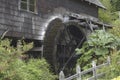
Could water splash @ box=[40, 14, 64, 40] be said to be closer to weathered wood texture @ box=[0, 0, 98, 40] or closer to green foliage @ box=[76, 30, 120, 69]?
weathered wood texture @ box=[0, 0, 98, 40]

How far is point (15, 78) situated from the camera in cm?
1028

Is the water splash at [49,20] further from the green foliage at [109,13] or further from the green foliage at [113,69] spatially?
the green foliage at [109,13]

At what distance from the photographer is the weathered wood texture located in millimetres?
15227

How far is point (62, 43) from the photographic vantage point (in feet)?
63.7

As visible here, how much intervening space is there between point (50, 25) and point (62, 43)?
60.9 inches

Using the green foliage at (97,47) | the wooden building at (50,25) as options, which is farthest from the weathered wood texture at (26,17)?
the green foliage at (97,47)

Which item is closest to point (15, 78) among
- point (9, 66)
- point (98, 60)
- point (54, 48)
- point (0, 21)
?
point (9, 66)

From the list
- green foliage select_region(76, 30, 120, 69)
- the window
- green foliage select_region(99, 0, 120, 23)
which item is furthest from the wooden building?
green foliage select_region(99, 0, 120, 23)

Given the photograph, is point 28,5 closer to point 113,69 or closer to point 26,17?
point 26,17

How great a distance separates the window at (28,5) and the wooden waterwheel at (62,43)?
150 centimetres

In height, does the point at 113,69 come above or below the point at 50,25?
below

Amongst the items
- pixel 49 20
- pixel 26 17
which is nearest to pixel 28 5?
pixel 26 17

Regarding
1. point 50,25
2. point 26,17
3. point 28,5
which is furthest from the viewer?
point 50,25

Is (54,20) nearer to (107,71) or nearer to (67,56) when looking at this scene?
(67,56)
